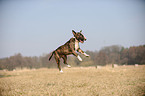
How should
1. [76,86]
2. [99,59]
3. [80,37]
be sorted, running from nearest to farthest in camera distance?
[80,37]
[76,86]
[99,59]

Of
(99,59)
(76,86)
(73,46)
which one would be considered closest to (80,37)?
(73,46)

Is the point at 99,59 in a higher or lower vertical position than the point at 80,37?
lower

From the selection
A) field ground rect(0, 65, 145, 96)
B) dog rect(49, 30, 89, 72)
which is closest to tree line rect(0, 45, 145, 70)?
field ground rect(0, 65, 145, 96)

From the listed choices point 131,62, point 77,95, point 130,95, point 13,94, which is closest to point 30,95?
point 13,94

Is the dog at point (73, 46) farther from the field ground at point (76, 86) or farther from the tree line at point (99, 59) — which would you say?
the tree line at point (99, 59)

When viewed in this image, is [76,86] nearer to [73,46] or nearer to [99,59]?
[73,46]

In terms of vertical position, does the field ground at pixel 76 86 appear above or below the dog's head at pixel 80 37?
below

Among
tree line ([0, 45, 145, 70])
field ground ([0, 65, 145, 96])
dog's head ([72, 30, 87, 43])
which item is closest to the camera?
dog's head ([72, 30, 87, 43])

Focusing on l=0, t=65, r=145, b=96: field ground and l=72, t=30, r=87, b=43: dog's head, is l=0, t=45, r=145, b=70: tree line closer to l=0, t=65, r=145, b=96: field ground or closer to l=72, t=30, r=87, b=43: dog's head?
l=0, t=65, r=145, b=96: field ground

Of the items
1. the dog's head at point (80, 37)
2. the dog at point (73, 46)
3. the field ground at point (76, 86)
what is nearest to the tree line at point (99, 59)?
the field ground at point (76, 86)

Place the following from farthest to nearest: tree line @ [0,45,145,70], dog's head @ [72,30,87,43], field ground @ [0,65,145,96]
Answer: tree line @ [0,45,145,70] < field ground @ [0,65,145,96] < dog's head @ [72,30,87,43]

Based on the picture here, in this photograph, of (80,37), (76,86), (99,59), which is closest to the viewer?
(80,37)

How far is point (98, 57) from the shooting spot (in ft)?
144

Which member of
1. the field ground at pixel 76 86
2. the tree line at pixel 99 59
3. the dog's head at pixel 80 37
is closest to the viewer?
the dog's head at pixel 80 37
